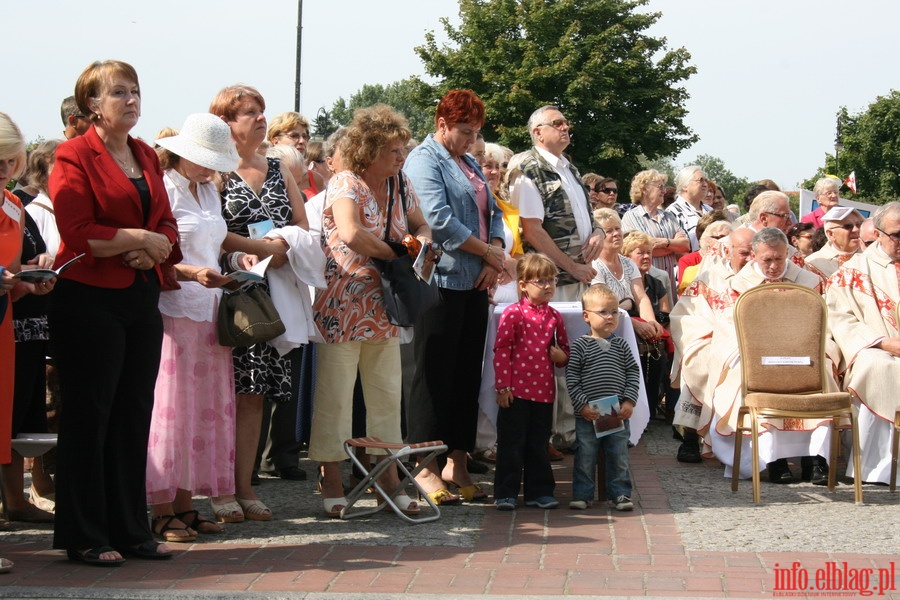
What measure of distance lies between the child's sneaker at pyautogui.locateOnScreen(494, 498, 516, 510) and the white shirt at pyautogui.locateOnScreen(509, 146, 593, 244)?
2.08 m

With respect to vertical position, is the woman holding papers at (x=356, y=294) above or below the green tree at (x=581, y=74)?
below

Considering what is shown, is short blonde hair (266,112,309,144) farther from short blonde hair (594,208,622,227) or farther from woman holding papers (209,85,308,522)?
woman holding papers (209,85,308,522)

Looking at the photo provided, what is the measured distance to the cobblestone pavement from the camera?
502 centimetres

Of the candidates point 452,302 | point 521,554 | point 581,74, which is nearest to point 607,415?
point 452,302

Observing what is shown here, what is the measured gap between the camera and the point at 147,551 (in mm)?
5488

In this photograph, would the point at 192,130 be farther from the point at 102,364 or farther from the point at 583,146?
the point at 583,146

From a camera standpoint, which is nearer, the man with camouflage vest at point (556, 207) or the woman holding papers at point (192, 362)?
the woman holding papers at point (192, 362)

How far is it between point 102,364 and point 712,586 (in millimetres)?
2823

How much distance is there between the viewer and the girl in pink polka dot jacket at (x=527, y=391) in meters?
6.92

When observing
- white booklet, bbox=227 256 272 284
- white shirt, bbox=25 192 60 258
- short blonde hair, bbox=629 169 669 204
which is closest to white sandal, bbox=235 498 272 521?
white booklet, bbox=227 256 272 284

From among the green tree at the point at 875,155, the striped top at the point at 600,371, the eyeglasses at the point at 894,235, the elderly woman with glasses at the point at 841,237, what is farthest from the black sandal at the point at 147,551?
the green tree at the point at 875,155

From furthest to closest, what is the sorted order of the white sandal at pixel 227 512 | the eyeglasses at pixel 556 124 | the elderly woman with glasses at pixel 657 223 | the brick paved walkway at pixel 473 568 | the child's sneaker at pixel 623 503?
the elderly woman with glasses at pixel 657 223, the eyeglasses at pixel 556 124, the child's sneaker at pixel 623 503, the white sandal at pixel 227 512, the brick paved walkway at pixel 473 568

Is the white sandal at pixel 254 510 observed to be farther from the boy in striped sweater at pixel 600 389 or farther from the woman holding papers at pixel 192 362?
the boy in striped sweater at pixel 600 389

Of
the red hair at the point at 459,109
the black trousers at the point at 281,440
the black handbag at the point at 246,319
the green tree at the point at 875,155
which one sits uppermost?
the green tree at the point at 875,155
